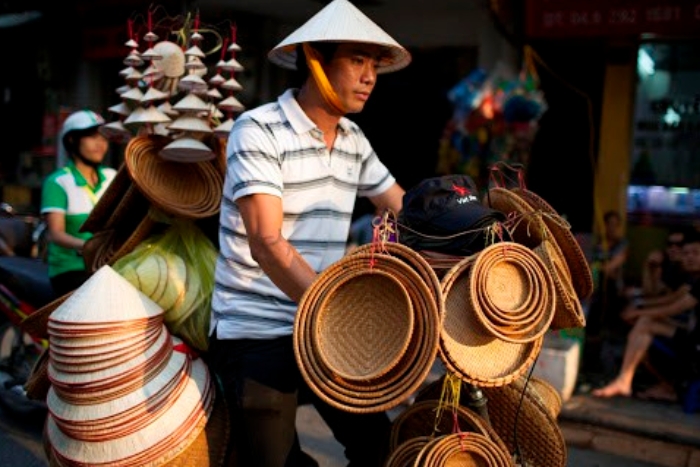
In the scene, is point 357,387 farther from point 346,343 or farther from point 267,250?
point 267,250

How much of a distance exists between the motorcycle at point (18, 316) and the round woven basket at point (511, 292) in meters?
2.87

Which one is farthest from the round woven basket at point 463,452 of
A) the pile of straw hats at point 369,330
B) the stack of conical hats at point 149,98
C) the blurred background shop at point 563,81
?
the blurred background shop at point 563,81

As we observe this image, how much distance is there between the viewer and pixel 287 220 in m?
2.14

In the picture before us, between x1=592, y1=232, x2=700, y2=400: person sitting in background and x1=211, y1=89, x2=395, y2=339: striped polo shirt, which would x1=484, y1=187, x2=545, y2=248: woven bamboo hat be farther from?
x1=592, y1=232, x2=700, y2=400: person sitting in background

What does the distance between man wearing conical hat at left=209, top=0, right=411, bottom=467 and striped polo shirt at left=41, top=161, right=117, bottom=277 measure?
2.14 metres

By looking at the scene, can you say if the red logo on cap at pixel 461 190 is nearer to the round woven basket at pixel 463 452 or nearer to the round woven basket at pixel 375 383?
the round woven basket at pixel 375 383

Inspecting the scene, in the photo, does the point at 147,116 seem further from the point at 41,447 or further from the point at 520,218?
the point at 41,447

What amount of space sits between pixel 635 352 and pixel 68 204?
3536 mm

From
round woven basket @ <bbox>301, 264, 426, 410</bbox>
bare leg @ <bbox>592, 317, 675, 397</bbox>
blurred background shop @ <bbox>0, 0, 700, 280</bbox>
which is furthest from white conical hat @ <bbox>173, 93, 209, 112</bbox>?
bare leg @ <bbox>592, 317, 675, 397</bbox>

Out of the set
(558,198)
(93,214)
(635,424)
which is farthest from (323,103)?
(558,198)

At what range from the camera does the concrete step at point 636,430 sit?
4.25 meters

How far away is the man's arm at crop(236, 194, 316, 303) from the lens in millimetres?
1919

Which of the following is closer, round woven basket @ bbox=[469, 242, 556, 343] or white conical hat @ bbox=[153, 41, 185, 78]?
round woven basket @ bbox=[469, 242, 556, 343]

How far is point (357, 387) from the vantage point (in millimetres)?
1743
